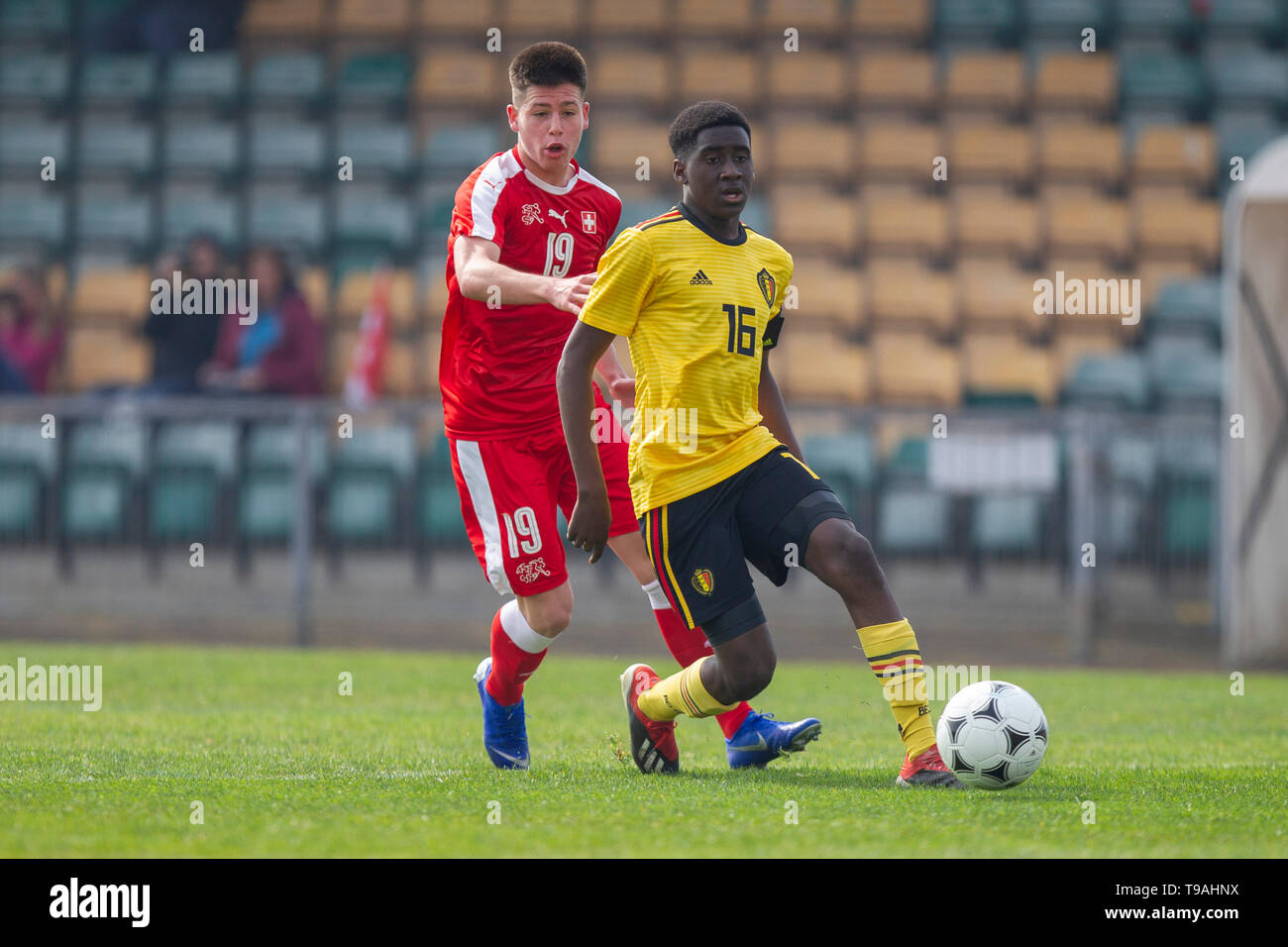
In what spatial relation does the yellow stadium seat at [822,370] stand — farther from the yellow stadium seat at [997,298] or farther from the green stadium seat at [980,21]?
the green stadium seat at [980,21]

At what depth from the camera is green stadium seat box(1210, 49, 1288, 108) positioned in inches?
613

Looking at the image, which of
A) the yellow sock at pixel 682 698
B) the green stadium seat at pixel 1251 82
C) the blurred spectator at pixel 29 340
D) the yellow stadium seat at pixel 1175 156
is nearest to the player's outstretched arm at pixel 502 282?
the yellow sock at pixel 682 698

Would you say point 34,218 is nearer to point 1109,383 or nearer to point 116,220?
point 116,220

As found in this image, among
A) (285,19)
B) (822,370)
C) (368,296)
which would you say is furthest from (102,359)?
(822,370)

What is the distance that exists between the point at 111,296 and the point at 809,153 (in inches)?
284

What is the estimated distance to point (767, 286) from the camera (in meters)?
4.92

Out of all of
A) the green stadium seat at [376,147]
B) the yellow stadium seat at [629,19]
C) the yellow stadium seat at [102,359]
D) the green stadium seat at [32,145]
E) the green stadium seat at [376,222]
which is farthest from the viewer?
the yellow stadium seat at [629,19]

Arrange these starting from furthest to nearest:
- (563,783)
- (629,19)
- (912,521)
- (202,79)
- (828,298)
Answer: (629,19) < (202,79) < (828,298) < (912,521) < (563,783)

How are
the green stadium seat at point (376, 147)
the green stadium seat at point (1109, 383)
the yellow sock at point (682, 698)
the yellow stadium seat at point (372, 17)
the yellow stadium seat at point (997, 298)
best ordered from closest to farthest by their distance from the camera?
the yellow sock at point (682, 698) < the green stadium seat at point (1109, 383) < the yellow stadium seat at point (997, 298) < the green stadium seat at point (376, 147) < the yellow stadium seat at point (372, 17)

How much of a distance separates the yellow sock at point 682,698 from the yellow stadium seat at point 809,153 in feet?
36.0

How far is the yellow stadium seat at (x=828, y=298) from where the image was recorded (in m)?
14.5

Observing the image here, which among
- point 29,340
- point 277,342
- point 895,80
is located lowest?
point 277,342
